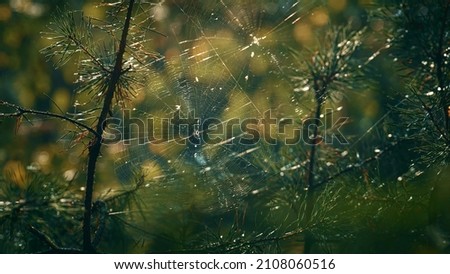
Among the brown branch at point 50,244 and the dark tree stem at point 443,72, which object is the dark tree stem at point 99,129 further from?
the dark tree stem at point 443,72

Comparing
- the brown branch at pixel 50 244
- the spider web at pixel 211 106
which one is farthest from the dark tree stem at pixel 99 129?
the spider web at pixel 211 106

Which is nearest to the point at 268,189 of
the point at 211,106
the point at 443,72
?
the point at 211,106

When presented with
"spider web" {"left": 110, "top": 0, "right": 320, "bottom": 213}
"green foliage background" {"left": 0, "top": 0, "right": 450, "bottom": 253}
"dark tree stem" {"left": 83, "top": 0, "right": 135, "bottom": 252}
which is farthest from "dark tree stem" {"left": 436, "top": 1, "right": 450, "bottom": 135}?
"dark tree stem" {"left": 83, "top": 0, "right": 135, "bottom": 252}

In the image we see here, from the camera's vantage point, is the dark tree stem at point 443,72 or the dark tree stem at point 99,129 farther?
the dark tree stem at point 443,72

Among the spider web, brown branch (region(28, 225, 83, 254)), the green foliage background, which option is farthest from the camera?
the spider web

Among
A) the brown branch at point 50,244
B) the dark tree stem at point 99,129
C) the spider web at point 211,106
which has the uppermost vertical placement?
the spider web at point 211,106

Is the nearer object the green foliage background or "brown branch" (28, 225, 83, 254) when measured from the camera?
"brown branch" (28, 225, 83, 254)

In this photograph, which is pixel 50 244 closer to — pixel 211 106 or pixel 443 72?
pixel 211 106

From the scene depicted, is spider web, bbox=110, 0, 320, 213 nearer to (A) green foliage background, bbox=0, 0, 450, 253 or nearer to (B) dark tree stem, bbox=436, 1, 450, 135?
(A) green foliage background, bbox=0, 0, 450, 253
